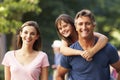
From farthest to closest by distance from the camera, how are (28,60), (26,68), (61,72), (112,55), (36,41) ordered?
(36,41) → (28,60) → (26,68) → (61,72) → (112,55)

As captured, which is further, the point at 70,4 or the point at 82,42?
the point at 70,4

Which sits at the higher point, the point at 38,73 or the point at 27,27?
the point at 27,27

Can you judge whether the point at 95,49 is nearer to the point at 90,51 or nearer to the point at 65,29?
the point at 90,51

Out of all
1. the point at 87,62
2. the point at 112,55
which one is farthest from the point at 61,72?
the point at 112,55

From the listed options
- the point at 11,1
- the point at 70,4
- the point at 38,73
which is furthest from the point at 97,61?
the point at 70,4

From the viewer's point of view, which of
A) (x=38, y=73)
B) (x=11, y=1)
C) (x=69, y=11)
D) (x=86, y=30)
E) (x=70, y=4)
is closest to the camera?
(x=86, y=30)

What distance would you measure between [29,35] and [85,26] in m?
0.91

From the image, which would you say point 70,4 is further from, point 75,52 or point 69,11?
point 75,52

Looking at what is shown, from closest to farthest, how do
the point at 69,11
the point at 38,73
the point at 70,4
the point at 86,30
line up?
the point at 86,30, the point at 38,73, the point at 69,11, the point at 70,4

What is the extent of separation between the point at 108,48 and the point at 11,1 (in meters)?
8.85

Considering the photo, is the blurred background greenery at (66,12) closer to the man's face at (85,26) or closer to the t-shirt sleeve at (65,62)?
the t-shirt sleeve at (65,62)

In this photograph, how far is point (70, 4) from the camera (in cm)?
2712

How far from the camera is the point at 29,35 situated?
6574 millimetres

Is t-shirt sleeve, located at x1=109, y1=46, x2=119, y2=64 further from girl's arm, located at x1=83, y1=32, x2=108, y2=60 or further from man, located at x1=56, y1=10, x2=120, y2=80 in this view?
girl's arm, located at x1=83, y1=32, x2=108, y2=60
